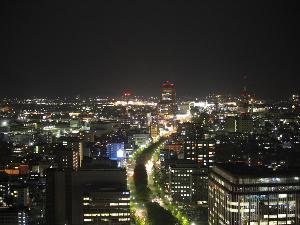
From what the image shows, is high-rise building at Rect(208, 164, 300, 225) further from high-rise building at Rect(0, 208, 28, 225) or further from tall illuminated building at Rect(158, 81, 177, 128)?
tall illuminated building at Rect(158, 81, 177, 128)

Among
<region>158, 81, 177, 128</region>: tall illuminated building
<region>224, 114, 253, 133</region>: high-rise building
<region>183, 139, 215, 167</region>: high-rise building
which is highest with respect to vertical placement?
<region>158, 81, 177, 128</region>: tall illuminated building

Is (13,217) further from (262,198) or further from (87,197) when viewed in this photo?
(262,198)

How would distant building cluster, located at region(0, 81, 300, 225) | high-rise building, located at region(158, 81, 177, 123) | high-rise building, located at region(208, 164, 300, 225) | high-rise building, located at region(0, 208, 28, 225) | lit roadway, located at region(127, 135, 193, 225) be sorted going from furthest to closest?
high-rise building, located at region(158, 81, 177, 123) → lit roadway, located at region(127, 135, 193, 225) → high-rise building, located at region(0, 208, 28, 225) → distant building cluster, located at region(0, 81, 300, 225) → high-rise building, located at region(208, 164, 300, 225)

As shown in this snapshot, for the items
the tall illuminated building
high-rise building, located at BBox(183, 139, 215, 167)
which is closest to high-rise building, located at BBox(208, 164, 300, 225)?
high-rise building, located at BBox(183, 139, 215, 167)

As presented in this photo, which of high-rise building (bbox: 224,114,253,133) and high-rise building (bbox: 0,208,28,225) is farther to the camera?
high-rise building (bbox: 224,114,253,133)

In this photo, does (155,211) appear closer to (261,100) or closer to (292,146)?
(292,146)

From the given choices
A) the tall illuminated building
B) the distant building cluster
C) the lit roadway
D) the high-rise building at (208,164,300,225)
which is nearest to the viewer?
the high-rise building at (208,164,300,225)

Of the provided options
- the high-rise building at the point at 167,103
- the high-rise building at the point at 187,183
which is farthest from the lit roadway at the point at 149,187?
the high-rise building at the point at 167,103

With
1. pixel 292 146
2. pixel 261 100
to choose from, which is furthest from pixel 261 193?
pixel 261 100
